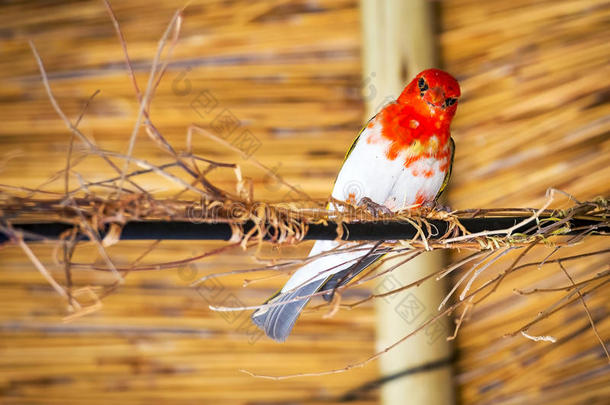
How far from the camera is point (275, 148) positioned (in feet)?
6.32

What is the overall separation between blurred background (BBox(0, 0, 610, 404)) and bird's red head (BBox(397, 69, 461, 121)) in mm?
540

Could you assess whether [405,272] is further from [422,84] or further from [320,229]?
[320,229]

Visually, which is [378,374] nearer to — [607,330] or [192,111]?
[607,330]

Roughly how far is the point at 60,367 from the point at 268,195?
93 centimetres

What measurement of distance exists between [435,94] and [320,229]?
613mm

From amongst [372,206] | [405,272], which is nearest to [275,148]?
[405,272]

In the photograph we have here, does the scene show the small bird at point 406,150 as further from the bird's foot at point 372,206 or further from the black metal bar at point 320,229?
the black metal bar at point 320,229

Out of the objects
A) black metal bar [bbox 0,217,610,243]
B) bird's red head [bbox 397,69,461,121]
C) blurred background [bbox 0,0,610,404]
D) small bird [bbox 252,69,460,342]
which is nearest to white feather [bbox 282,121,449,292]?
small bird [bbox 252,69,460,342]

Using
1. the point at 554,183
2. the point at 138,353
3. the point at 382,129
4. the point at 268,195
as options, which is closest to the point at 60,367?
the point at 138,353

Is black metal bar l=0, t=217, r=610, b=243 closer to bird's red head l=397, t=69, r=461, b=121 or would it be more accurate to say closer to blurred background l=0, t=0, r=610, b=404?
bird's red head l=397, t=69, r=461, b=121

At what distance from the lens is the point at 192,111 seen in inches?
75.9

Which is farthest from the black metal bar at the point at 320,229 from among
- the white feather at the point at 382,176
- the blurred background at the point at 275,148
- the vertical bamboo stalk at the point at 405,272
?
the blurred background at the point at 275,148

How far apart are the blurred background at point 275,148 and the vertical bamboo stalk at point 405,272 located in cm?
11

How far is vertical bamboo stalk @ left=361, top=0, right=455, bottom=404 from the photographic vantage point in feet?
5.54
